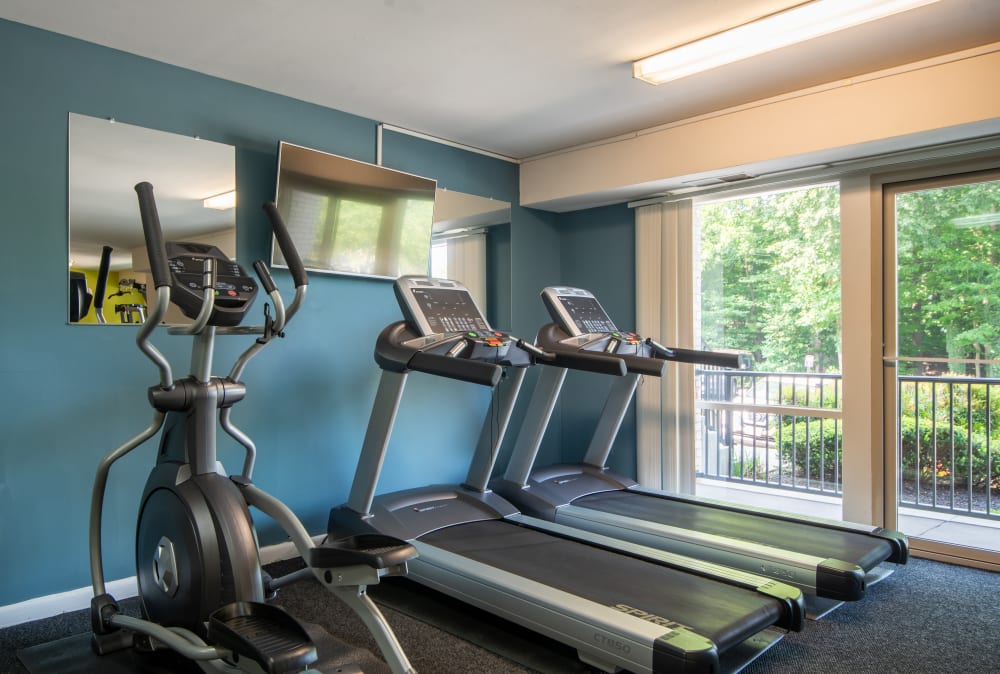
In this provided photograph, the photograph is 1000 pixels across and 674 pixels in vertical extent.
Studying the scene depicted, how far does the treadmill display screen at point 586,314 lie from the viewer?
4.04 m

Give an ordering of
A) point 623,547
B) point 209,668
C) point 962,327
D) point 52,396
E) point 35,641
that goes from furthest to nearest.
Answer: point 962,327
point 623,547
point 52,396
point 35,641
point 209,668

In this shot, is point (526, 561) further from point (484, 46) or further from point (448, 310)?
point (484, 46)

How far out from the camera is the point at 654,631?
7.03 feet

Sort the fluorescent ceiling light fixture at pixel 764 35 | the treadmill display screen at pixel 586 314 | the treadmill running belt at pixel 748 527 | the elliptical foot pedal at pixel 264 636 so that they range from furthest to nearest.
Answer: the treadmill display screen at pixel 586 314 < the treadmill running belt at pixel 748 527 < the fluorescent ceiling light fixture at pixel 764 35 < the elliptical foot pedal at pixel 264 636

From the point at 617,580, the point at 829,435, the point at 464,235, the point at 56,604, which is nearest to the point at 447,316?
the point at 464,235

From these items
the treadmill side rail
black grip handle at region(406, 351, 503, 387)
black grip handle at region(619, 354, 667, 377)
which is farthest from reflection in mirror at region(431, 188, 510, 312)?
the treadmill side rail

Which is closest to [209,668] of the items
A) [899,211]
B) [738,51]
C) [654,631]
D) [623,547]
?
[654,631]

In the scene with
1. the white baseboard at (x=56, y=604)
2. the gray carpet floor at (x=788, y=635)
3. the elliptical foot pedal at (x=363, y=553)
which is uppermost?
the elliptical foot pedal at (x=363, y=553)

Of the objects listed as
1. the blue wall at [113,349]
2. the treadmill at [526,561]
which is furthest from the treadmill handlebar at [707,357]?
the blue wall at [113,349]

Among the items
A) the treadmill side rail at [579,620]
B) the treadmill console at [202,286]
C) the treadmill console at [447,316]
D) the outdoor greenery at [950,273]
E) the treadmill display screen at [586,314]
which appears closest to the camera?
the treadmill side rail at [579,620]

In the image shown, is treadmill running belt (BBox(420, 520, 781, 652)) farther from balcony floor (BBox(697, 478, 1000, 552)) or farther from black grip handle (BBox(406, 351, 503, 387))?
balcony floor (BBox(697, 478, 1000, 552))

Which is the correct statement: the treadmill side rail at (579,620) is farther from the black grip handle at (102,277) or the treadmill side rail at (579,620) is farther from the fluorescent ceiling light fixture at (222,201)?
the fluorescent ceiling light fixture at (222,201)

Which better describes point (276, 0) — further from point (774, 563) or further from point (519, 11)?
point (774, 563)

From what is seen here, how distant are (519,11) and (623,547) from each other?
2.41 metres
